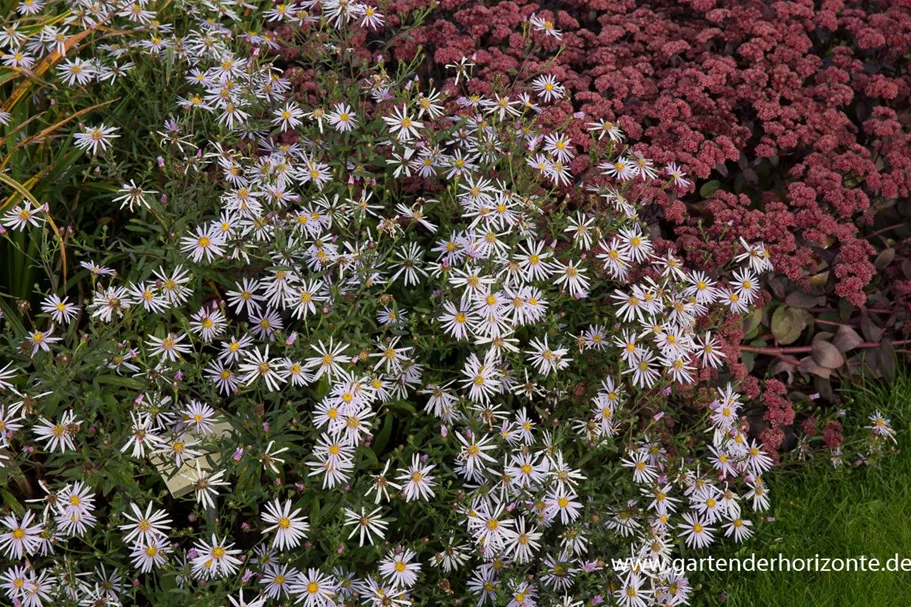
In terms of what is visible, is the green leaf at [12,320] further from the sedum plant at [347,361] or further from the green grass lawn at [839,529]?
the green grass lawn at [839,529]

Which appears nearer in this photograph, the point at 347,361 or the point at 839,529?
the point at 347,361

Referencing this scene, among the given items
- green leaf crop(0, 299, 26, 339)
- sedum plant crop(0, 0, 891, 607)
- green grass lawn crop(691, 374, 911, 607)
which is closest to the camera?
sedum plant crop(0, 0, 891, 607)

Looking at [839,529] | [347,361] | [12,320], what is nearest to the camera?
[347,361]

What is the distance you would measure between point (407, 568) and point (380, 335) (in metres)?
0.60

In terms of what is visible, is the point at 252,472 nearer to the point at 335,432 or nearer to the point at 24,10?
the point at 335,432

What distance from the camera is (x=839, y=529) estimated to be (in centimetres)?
305

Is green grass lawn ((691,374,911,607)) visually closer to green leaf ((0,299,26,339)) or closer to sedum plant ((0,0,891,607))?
sedum plant ((0,0,891,607))

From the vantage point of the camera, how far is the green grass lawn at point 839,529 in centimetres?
284

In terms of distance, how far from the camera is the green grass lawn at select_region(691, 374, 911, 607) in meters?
2.84

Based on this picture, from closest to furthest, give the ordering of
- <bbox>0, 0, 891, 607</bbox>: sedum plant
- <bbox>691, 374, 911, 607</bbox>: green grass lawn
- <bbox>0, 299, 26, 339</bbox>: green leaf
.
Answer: <bbox>0, 0, 891, 607</bbox>: sedum plant < <bbox>0, 299, 26, 339</bbox>: green leaf < <bbox>691, 374, 911, 607</bbox>: green grass lawn

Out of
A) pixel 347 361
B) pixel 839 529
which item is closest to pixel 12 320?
pixel 347 361

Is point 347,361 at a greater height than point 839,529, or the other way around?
point 347,361

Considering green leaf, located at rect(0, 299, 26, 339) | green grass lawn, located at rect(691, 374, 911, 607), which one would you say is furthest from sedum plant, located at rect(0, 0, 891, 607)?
green grass lawn, located at rect(691, 374, 911, 607)

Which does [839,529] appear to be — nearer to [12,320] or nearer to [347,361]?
[347,361]
